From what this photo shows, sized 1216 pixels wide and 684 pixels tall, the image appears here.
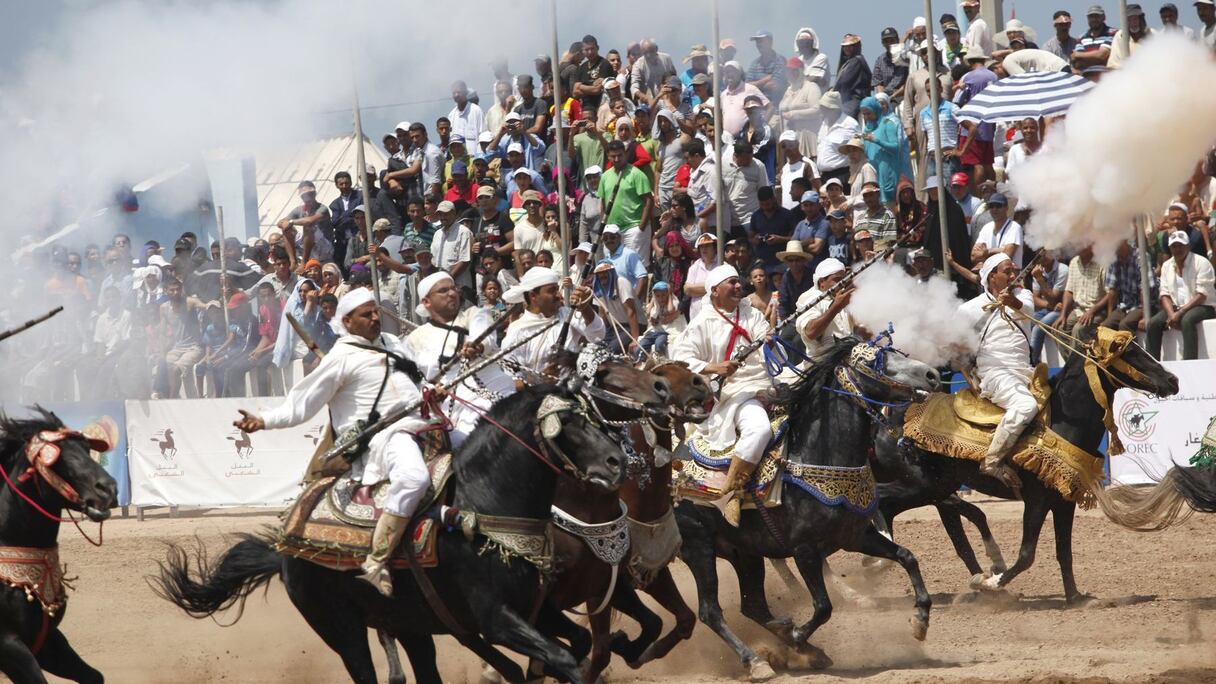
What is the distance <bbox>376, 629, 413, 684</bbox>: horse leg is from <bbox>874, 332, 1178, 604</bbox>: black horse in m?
5.06

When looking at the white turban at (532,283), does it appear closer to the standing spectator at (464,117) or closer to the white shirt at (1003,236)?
the white shirt at (1003,236)

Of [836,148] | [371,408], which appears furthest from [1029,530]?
[836,148]

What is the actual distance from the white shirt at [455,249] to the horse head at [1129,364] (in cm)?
872

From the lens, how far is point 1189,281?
15508mm

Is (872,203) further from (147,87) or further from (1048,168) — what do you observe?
(147,87)

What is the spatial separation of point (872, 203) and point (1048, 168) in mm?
5584

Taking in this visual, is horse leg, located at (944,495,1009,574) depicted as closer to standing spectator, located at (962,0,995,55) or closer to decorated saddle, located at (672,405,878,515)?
decorated saddle, located at (672,405,878,515)

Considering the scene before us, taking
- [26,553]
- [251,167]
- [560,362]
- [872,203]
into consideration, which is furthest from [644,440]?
[251,167]

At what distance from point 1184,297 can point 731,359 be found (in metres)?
7.04

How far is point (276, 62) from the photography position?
1443 cm

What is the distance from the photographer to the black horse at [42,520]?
8570 millimetres

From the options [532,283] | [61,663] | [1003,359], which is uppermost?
[532,283]

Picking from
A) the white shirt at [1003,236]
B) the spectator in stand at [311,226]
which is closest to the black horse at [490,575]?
the white shirt at [1003,236]

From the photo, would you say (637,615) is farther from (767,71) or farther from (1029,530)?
(767,71)
